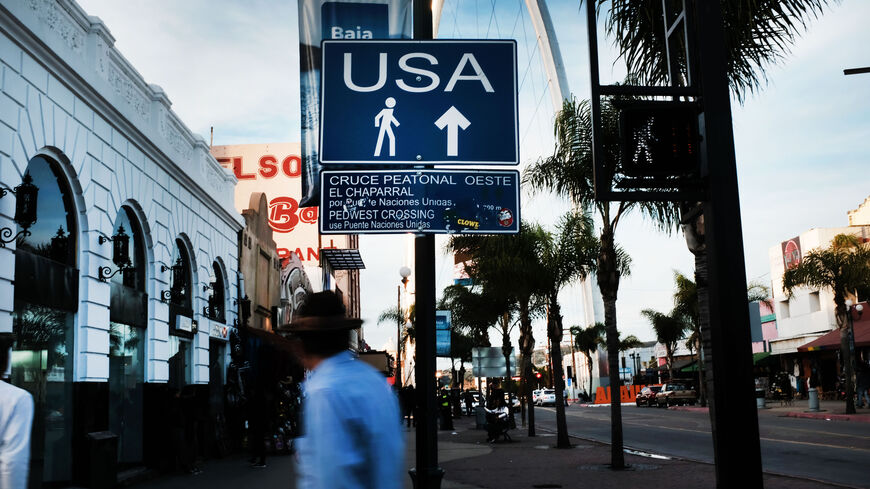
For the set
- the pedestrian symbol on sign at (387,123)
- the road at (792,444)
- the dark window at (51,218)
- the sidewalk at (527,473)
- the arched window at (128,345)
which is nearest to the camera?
the pedestrian symbol on sign at (387,123)

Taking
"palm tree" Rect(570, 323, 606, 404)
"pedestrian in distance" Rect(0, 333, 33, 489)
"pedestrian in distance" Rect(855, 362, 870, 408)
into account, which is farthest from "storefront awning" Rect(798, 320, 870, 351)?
"pedestrian in distance" Rect(0, 333, 33, 489)

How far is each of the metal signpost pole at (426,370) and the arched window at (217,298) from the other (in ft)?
54.2

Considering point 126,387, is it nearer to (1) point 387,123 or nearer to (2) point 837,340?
(1) point 387,123

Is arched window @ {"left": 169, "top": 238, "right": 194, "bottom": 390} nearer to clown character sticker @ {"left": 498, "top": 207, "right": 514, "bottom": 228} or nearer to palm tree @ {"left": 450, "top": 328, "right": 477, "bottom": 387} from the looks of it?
clown character sticker @ {"left": 498, "top": 207, "right": 514, "bottom": 228}

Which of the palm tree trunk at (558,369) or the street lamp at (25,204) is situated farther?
the palm tree trunk at (558,369)

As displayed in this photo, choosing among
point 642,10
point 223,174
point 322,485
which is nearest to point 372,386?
point 322,485

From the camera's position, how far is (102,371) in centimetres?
1383

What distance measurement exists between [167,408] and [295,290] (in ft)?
65.5

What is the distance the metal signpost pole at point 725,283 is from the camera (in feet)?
14.9

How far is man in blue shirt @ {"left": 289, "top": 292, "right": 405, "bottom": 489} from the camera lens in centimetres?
308

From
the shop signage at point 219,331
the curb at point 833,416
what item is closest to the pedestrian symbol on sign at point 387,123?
the shop signage at point 219,331

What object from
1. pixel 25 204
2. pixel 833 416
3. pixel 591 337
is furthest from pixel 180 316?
pixel 591 337

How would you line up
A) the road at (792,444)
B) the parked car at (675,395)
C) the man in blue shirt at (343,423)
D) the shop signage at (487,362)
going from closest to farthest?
the man in blue shirt at (343,423), the road at (792,444), the shop signage at (487,362), the parked car at (675,395)

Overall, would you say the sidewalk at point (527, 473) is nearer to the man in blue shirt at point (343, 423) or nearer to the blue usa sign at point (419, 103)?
the blue usa sign at point (419, 103)
